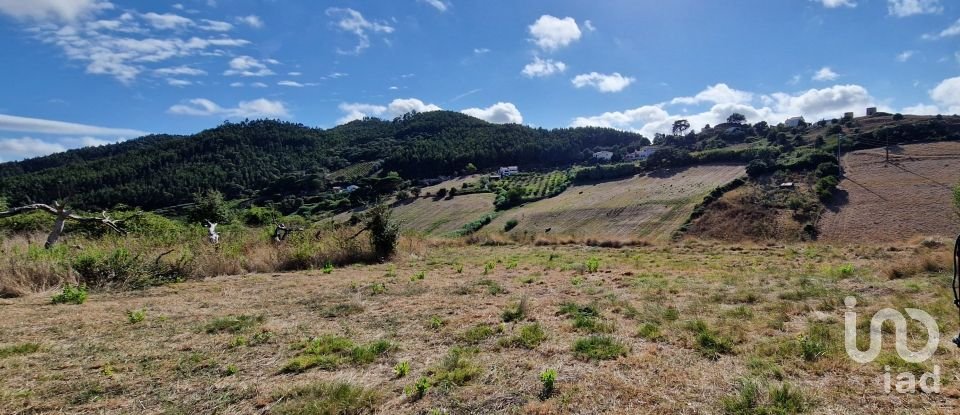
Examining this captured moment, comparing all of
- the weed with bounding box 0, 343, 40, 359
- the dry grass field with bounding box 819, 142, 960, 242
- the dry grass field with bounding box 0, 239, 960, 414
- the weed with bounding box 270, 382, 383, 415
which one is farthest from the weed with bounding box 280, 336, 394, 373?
the dry grass field with bounding box 819, 142, 960, 242

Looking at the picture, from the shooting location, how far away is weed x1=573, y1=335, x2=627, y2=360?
4.81 metres

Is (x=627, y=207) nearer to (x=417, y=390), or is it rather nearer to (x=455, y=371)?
(x=455, y=371)

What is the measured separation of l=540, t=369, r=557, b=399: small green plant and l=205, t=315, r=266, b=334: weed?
15.1 ft

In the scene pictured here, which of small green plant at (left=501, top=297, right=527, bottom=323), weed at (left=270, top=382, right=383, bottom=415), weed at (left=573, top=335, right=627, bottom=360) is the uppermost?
weed at (left=270, top=382, right=383, bottom=415)

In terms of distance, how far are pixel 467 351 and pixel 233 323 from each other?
3.82 meters

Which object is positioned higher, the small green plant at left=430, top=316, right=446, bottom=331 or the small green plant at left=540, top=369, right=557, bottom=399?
the small green plant at left=540, top=369, right=557, bottom=399

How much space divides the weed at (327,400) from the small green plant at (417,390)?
26 centimetres

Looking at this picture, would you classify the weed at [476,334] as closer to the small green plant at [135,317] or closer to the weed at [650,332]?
the weed at [650,332]

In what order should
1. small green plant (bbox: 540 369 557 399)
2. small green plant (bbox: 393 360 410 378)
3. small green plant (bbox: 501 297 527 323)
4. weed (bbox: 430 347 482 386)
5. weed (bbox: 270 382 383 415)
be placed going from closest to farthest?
weed (bbox: 270 382 383 415) → small green plant (bbox: 540 369 557 399) → weed (bbox: 430 347 482 386) → small green plant (bbox: 393 360 410 378) → small green plant (bbox: 501 297 527 323)

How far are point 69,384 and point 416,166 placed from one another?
11866 centimetres

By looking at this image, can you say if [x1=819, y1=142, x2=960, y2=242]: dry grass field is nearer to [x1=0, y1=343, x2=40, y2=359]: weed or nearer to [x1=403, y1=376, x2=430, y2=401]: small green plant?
[x1=403, y1=376, x2=430, y2=401]: small green plant

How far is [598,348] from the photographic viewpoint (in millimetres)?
5023

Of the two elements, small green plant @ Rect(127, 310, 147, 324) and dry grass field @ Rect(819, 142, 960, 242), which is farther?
dry grass field @ Rect(819, 142, 960, 242)

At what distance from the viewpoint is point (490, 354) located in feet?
16.8
